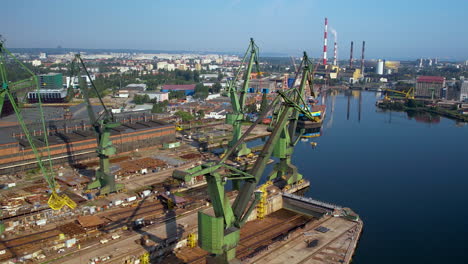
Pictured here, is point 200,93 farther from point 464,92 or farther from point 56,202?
point 56,202

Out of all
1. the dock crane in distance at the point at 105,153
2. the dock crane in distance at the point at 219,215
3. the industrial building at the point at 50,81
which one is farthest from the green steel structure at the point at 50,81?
the dock crane in distance at the point at 219,215

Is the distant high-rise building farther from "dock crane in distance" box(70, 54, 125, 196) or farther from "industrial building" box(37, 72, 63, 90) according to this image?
"industrial building" box(37, 72, 63, 90)

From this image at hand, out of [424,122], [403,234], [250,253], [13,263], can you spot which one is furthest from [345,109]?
→ [13,263]

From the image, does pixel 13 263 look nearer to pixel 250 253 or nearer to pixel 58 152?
pixel 250 253

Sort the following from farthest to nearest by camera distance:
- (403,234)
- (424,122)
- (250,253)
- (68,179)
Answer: (424,122) < (68,179) < (403,234) < (250,253)

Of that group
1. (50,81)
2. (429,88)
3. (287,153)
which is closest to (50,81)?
(50,81)
